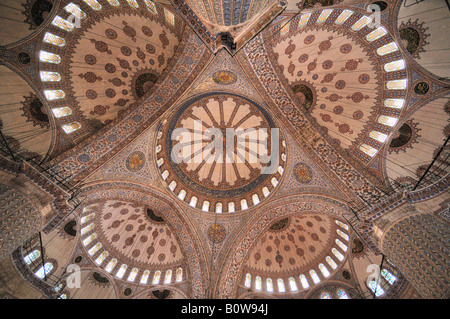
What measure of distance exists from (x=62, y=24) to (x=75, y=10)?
0.74 m

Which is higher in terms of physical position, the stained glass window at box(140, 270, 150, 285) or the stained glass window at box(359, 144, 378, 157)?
the stained glass window at box(359, 144, 378, 157)

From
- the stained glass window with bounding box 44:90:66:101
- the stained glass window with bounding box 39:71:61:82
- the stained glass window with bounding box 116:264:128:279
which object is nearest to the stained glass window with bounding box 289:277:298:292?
the stained glass window with bounding box 116:264:128:279

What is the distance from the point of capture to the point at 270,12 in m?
5.69

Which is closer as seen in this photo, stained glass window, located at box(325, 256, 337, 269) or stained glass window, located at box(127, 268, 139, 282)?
stained glass window, located at box(325, 256, 337, 269)

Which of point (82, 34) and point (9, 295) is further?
point (9, 295)

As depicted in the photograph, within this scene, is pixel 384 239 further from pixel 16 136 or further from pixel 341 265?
pixel 16 136

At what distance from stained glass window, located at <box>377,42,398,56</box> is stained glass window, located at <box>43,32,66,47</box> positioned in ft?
41.4

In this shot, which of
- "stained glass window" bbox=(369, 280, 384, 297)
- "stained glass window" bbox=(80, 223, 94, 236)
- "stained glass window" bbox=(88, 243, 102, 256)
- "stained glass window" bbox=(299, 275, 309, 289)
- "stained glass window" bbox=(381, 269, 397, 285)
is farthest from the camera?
"stained glass window" bbox=(299, 275, 309, 289)

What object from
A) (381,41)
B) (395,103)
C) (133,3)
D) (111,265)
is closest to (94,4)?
(133,3)

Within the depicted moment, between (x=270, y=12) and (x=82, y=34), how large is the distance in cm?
758

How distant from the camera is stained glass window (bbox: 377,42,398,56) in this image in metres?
7.27

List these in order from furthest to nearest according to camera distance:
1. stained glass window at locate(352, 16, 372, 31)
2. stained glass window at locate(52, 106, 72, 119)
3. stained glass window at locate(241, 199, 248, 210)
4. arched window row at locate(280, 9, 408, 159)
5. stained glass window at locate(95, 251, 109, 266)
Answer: stained glass window at locate(241, 199, 248, 210) → stained glass window at locate(95, 251, 109, 266) → stained glass window at locate(52, 106, 72, 119) → arched window row at locate(280, 9, 408, 159) → stained glass window at locate(352, 16, 372, 31)

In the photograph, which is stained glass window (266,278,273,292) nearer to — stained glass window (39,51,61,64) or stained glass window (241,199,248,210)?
stained glass window (241,199,248,210)

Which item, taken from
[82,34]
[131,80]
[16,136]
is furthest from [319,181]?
[16,136]
